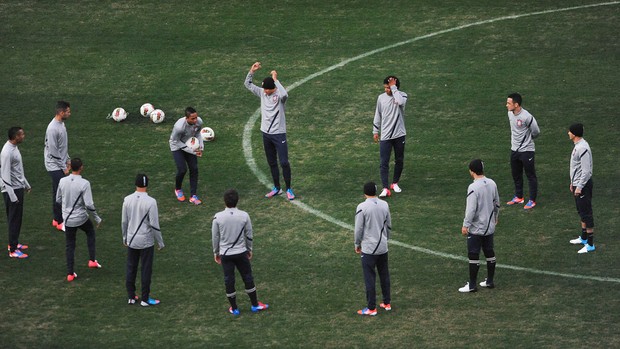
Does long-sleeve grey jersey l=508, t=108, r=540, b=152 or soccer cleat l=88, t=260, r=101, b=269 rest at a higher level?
long-sleeve grey jersey l=508, t=108, r=540, b=152

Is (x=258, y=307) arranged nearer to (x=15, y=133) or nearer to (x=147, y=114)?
(x=15, y=133)

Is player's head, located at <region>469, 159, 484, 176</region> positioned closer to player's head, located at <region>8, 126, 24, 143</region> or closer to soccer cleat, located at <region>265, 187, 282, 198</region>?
soccer cleat, located at <region>265, 187, 282, 198</region>

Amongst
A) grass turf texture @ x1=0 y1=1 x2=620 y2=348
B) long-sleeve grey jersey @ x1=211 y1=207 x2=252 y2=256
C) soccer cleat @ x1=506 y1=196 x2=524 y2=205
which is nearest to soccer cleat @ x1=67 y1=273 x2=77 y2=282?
grass turf texture @ x1=0 y1=1 x2=620 y2=348

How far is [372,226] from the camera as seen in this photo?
1589 cm

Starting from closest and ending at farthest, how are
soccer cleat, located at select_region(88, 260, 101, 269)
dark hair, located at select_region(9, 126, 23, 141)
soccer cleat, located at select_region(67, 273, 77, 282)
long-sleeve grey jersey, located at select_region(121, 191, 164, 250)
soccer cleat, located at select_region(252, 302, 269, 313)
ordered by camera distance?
long-sleeve grey jersey, located at select_region(121, 191, 164, 250), soccer cleat, located at select_region(252, 302, 269, 313), soccer cleat, located at select_region(67, 273, 77, 282), soccer cleat, located at select_region(88, 260, 101, 269), dark hair, located at select_region(9, 126, 23, 141)

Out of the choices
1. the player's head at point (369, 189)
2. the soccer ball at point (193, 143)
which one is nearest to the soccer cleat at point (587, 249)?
the player's head at point (369, 189)

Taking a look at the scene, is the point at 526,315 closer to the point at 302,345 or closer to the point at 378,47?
the point at 302,345

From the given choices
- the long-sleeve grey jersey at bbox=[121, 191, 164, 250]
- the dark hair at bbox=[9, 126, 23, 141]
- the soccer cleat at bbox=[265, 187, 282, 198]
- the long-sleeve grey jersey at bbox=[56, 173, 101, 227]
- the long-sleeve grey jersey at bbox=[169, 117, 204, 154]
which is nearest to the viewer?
the long-sleeve grey jersey at bbox=[121, 191, 164, 250]

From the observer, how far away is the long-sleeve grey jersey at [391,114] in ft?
67.5

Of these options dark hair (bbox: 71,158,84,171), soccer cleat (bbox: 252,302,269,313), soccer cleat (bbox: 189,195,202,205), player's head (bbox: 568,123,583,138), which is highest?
player's head (bbox: 568,123,583,138)

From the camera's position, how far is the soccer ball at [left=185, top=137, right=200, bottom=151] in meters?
20.4

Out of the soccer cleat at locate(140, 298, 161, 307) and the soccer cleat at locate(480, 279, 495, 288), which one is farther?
the soccer cleat at locate(480, 279, 495, 288)

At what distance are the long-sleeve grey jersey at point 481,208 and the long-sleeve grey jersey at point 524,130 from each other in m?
3.58

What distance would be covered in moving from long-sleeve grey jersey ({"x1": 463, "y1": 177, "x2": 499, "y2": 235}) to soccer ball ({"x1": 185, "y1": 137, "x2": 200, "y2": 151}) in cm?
594
